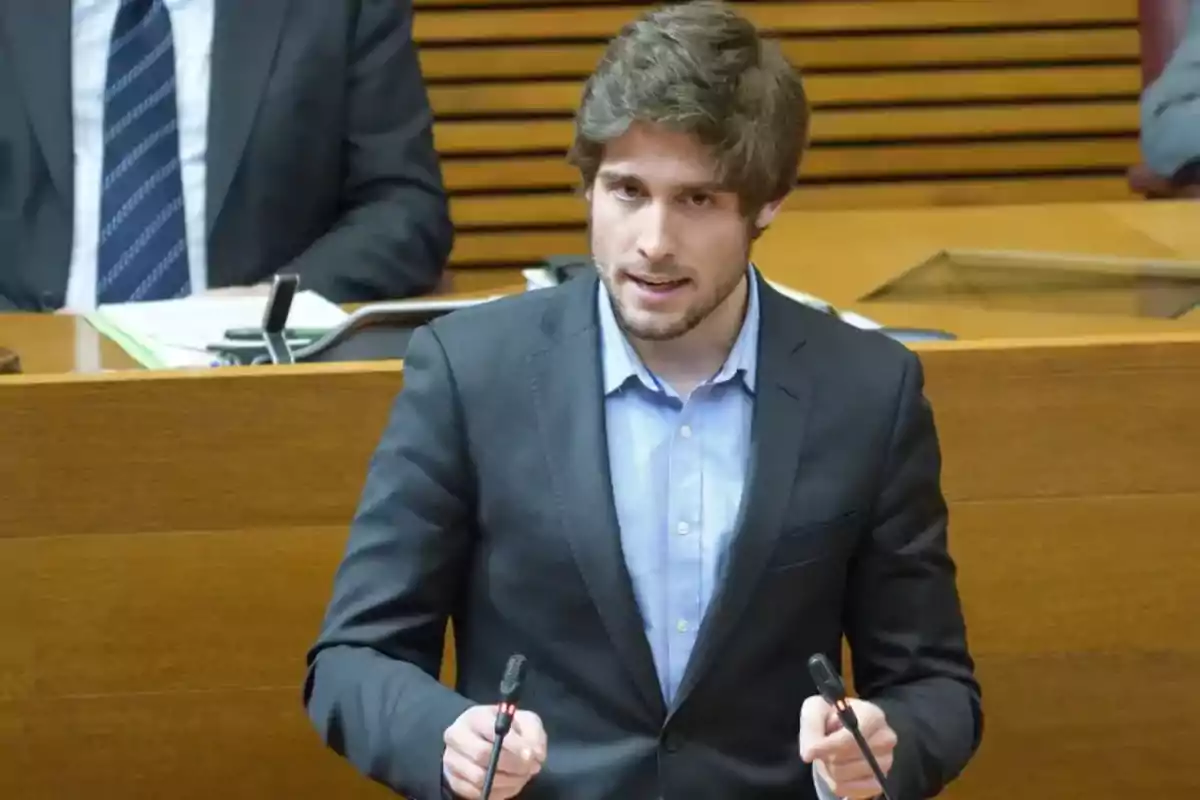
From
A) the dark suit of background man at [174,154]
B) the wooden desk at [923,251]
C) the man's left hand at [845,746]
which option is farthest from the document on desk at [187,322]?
the man's left hand at [845,746]

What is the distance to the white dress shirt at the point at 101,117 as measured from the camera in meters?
2.12

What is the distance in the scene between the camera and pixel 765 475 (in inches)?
44.3

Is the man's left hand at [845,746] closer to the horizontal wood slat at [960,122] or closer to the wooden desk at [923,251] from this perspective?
the wooden desk at [923,251]

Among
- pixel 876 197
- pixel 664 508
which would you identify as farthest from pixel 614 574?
pixel 876 197

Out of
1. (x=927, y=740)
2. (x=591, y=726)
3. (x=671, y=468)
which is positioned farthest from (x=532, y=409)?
(x=927, y=740)

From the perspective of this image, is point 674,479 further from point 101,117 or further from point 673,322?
point 101,117

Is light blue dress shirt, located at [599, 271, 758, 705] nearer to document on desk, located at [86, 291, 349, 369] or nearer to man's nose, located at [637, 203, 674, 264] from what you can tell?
man's nose, located at [637, 203, 674, 264]

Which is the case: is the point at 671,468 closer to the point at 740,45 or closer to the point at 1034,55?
the point at 740,45

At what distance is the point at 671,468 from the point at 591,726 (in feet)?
0.56

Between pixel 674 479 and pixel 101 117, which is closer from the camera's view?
pixel 674 479

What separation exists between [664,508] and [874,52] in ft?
8.05

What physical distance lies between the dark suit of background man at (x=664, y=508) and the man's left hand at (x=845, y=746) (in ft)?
0.14

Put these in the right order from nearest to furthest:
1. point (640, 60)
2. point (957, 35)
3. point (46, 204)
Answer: point (640, 60)
point (46, 204)
point (957, 35)

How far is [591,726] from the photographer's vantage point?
1135 millimetres
